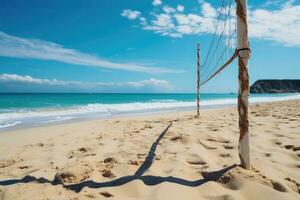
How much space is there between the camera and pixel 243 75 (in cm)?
265

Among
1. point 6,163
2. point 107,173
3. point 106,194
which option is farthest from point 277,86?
point 106,194

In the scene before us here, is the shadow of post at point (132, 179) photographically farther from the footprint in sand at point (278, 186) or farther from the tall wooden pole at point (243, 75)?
the footprint in sand at point (278, 186)

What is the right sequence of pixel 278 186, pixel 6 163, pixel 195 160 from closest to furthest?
pixel 278 186
pixel 195 160
pixel 6 163

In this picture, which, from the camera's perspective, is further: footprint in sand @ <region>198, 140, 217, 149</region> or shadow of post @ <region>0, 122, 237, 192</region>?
footprint in sand @ <region>198, 140, 217, 149</region>

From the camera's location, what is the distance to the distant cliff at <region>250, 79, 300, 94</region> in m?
82.6

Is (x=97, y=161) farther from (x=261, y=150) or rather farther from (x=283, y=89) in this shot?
(x=283, y=89)

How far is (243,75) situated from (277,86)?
302ft

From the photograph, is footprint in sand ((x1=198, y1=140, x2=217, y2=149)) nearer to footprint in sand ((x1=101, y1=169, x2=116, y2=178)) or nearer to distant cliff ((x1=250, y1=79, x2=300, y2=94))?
footprint in sand ((x1=101, y1=169, x2=116, y2=178))

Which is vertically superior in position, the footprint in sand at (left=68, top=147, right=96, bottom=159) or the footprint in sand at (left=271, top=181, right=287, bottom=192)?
the footprint in sand at (left=271, top=181, right=287, bottom=192)

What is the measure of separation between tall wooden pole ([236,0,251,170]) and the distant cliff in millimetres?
88307

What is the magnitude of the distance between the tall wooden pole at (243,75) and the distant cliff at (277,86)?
290 feet

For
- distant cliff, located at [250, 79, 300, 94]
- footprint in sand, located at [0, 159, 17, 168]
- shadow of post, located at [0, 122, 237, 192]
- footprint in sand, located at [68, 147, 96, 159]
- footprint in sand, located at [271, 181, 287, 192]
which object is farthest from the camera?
distant cliff, located at [250, 79, 300, 94]

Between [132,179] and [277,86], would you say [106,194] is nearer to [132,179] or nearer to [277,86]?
[132,179]

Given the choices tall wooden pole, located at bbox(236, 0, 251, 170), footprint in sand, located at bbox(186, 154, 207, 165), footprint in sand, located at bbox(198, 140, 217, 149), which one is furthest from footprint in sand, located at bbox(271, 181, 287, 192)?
footprint in sand, located at bbox(198, 140, 217, 149)
